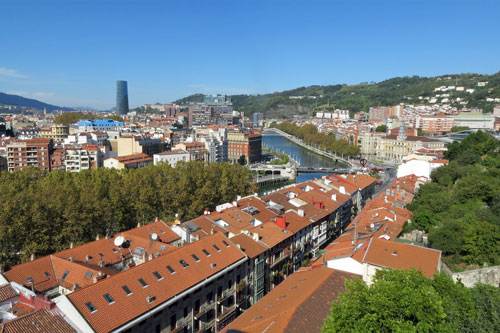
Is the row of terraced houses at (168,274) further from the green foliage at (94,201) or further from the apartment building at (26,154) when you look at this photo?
the apartment building at (26,154)

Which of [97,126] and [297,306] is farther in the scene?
[97,126]

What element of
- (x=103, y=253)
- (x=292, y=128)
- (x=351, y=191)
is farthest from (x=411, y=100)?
(x=103, y=253)

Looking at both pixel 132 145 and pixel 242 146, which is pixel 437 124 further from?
pixel 132 145

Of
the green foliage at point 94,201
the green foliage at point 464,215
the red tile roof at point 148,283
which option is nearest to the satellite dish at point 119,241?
the red tile roof at point 148,283

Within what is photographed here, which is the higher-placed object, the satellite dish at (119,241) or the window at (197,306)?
the satellite dish at (119,241)

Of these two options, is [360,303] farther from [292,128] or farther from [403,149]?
[292,128]

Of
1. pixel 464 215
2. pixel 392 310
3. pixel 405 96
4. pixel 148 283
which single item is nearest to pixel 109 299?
pixel 148 283

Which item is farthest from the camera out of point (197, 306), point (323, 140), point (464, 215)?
point (323, 140)
